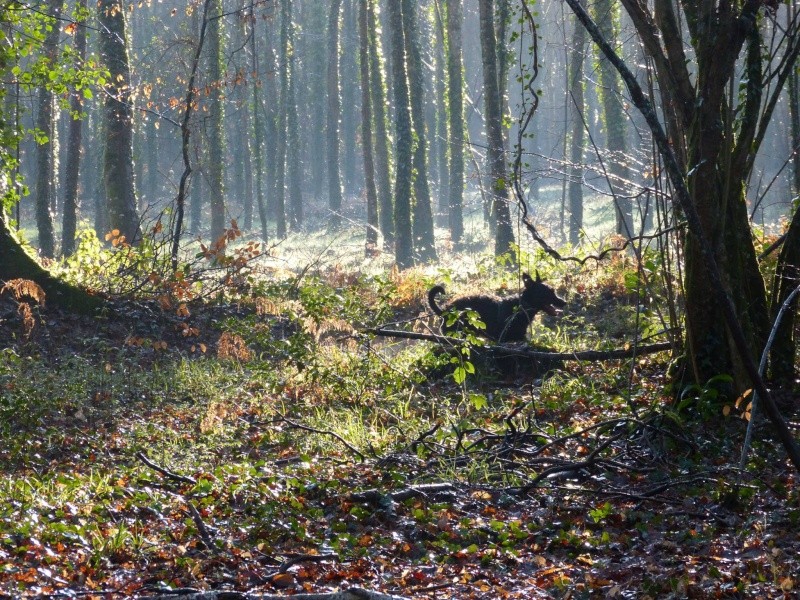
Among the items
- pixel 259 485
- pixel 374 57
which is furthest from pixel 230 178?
pixel 259 485

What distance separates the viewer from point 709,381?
6.65m

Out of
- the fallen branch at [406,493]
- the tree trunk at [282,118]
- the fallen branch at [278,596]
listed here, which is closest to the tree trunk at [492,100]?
the fallen branch at [406,493]

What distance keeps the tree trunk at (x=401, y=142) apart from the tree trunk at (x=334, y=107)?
1575cm

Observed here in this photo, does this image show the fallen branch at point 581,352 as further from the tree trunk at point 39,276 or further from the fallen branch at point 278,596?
the tree trunk at point 39,276

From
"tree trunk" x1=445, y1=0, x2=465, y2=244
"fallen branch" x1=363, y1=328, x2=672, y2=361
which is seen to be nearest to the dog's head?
"fallen branch" x1=363, y1=328, x2=672, y2=361

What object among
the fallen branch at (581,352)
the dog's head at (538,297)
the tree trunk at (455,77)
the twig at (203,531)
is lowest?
the twig at (203,531)

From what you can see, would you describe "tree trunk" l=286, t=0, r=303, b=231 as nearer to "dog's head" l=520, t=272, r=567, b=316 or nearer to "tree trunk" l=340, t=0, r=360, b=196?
"tree trunk" l=340, t=0, r=360, b=196

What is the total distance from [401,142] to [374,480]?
19.3m

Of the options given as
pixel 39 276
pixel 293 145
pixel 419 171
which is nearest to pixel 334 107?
pixel 293 145

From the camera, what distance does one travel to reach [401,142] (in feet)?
80.6

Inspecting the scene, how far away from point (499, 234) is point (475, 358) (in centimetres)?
1224

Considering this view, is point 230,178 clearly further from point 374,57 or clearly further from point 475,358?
point 475,358

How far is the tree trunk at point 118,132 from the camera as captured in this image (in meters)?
16.7

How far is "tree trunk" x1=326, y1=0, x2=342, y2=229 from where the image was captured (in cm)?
4416
